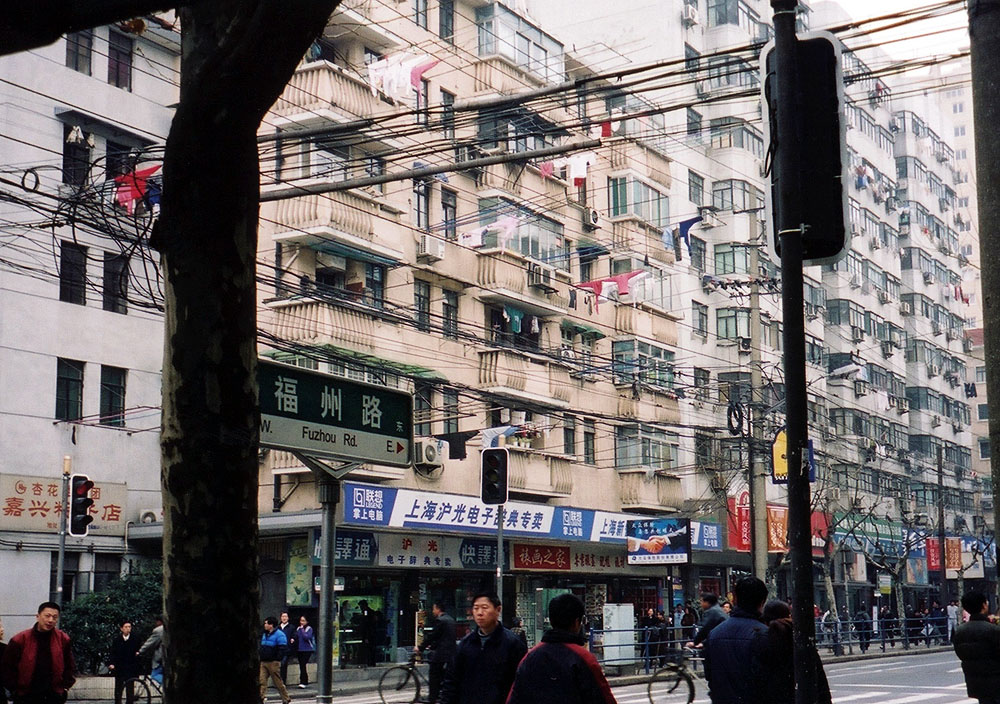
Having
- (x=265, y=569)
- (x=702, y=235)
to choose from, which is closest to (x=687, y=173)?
(x=702, y=235)

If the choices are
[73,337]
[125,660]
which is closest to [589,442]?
[73,337]

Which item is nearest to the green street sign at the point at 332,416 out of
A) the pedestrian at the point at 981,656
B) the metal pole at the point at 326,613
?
the metal pole at the point at 326,613

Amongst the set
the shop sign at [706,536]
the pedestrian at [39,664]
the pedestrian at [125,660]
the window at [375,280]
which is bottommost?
the pedestrian at [125,660]

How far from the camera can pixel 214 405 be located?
5133mm

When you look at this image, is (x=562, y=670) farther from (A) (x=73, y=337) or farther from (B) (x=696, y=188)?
(B) (x=696, y=188)

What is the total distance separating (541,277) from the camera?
3859cm

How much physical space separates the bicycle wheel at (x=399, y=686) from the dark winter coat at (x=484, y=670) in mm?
14398

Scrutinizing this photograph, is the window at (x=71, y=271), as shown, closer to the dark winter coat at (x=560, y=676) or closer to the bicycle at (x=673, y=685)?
the bicycle at (x=673, y=685)

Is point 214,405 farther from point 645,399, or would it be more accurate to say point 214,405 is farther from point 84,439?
point 645,399

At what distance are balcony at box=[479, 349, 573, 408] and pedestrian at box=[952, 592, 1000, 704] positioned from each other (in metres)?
25.1

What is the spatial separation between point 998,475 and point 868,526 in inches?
2270

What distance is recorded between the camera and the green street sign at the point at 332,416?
7809 millimetres

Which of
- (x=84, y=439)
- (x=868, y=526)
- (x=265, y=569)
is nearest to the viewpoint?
(x=84, y=439)

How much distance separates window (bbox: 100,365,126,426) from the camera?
98.2 feet
